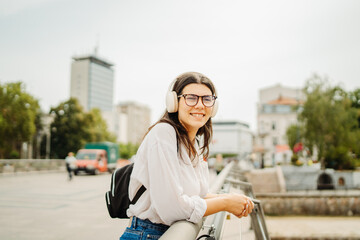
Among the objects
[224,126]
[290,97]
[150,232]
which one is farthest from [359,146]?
[224,126]

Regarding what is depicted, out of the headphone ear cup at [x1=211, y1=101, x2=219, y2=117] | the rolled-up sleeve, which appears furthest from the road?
the rolled-up sleeve

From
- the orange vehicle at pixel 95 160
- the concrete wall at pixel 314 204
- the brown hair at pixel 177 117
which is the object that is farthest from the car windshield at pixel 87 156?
the brown hair at pixel 177 117

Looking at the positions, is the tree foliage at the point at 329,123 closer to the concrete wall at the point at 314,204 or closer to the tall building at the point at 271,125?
the concrete wall at the point at 314,204

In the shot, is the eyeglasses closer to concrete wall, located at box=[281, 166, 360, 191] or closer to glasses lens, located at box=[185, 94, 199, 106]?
glasses lens, located at box=[185, 94, 199, 106]

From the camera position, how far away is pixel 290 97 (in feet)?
246

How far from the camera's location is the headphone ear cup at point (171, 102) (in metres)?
1.87

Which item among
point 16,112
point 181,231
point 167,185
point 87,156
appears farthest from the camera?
point 16,112

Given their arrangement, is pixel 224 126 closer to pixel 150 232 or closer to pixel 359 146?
pixel 359 146

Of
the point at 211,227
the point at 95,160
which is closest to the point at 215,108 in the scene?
the point at 211,227

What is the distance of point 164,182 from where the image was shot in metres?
1.53

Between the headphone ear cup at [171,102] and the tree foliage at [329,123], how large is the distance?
29.9 m

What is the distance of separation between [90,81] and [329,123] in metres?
123

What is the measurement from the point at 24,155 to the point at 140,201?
183 ft

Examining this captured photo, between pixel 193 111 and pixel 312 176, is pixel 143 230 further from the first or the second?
pixel 312 176
